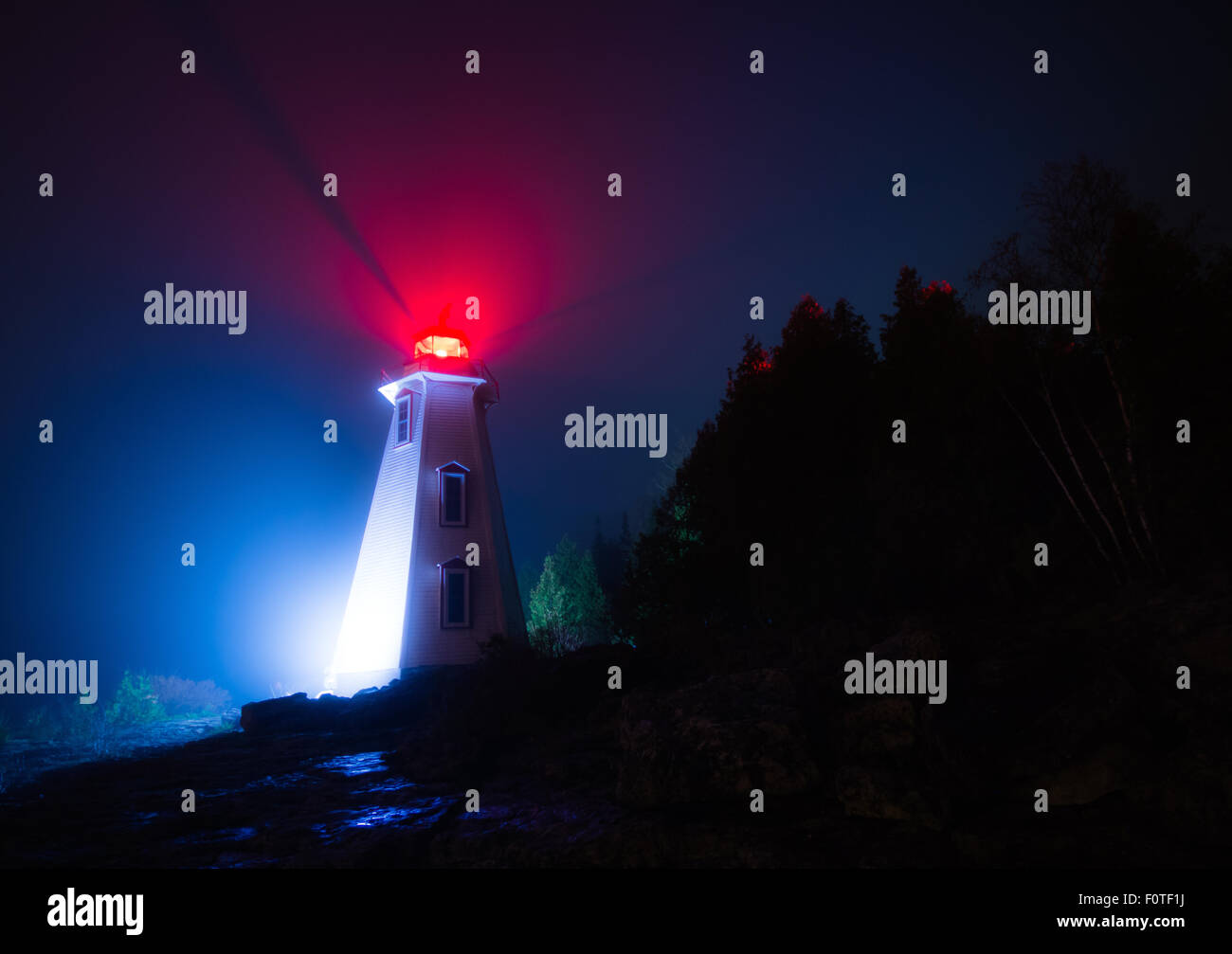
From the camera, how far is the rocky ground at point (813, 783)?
933 cm

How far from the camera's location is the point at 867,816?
9844 millimetres

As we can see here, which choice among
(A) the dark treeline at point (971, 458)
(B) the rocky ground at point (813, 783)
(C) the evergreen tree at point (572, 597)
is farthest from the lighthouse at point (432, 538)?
(C) the evergreen tree at point (572, 597)

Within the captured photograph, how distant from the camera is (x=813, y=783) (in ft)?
36.0

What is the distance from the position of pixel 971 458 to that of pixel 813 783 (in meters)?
14.2

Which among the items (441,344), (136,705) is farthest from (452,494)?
(136,705)

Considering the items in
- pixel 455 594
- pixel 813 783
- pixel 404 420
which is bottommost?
pixel 813 783

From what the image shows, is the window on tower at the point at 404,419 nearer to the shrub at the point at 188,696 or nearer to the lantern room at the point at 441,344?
the lantern room at the point at 441,344

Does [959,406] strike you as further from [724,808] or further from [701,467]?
[724,808]

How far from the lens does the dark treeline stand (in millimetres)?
18625

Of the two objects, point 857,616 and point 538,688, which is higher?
point 857,616

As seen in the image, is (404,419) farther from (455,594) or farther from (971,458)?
(971,458)

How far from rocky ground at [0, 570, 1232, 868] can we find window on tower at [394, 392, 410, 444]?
62.3ft
